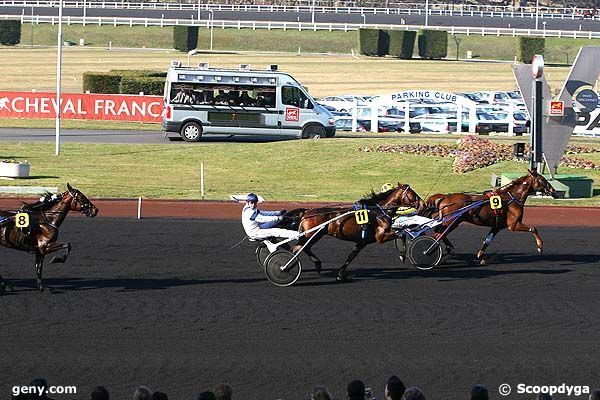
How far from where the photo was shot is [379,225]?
15734 millimetres

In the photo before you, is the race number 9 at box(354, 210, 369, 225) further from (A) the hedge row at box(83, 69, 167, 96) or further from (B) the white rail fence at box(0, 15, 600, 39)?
(B) the white rail fence at box(0, 15, 600, 39)

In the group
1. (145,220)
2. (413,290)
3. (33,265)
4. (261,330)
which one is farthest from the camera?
(145,220)

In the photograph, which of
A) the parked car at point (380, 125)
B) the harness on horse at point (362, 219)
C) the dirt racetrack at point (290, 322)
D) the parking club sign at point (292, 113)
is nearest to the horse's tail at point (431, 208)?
the dirt racetrack at point (290, 322)

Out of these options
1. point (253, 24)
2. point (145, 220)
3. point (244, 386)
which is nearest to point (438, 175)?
point (145, 220)

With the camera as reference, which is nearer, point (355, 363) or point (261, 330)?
point (355, 363)

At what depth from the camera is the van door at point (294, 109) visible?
3688 cm

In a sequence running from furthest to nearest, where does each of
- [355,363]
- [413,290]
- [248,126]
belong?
[248,126] < [413,290] < [355,363]

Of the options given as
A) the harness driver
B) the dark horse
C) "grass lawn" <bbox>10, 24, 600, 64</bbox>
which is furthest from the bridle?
"grass lawn" <bbox>10, 24, 600, 64</bbox>

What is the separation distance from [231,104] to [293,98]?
2.18 metres

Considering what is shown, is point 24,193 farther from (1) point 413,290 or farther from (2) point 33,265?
(1) point 413,290

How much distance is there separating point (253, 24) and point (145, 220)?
59805 mm

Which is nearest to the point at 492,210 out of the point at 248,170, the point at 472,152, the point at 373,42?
the point at 472,152

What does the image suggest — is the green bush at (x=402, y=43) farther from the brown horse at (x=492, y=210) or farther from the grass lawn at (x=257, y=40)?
the brown horse at (x=492, y=210)

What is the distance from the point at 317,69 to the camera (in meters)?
68.4
